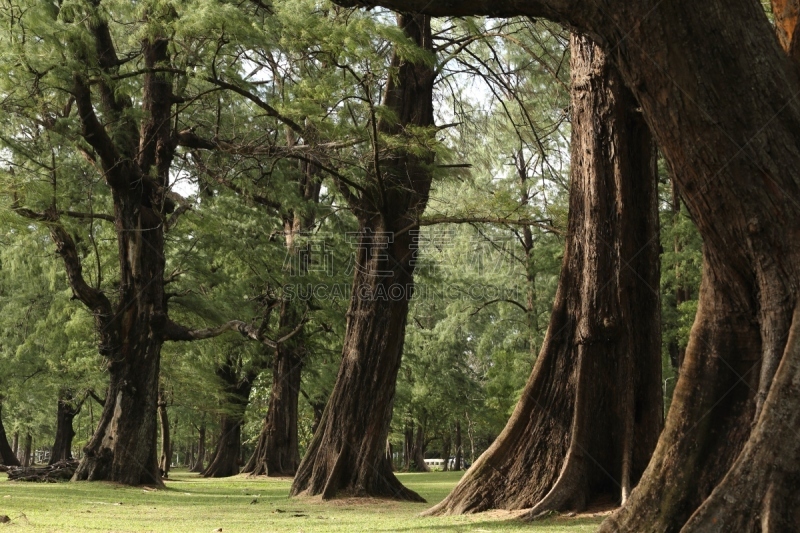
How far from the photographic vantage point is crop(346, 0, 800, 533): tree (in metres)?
4.21

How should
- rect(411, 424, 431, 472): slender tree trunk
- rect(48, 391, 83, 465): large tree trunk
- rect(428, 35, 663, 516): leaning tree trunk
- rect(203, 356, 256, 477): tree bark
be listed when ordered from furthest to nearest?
rect(411, 424, 431, 472): slender tree trunk → rect(48, 391, 83, 465): large tree trunk → rect(203, 356, 256, 477): tree bark → rect(428, 35, 663, 516): leaning tree trunk

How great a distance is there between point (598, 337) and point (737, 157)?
3833mm

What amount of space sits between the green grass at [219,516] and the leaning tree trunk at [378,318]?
0.69m

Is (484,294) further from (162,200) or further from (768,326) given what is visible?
(768,326)

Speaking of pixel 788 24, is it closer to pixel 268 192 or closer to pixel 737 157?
pixel 737 157

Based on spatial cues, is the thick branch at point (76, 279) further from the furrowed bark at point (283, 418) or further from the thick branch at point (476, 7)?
the thick branch at point (476, 7)

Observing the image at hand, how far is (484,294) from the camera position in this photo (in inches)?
1228

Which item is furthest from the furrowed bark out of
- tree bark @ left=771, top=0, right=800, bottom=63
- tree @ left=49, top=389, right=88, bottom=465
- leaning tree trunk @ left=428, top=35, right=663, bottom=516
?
tree bark @ left=771, top=0, right=800, bottom=63

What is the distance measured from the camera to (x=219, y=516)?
8.73 metres

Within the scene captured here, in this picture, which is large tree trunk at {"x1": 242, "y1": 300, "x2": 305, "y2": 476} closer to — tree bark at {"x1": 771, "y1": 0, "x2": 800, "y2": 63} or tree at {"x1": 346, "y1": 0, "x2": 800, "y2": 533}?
tree bark at {"x1": 771, "y1": 0, "x2": 800, "y2": 63}

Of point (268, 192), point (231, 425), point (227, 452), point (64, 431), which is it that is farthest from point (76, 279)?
point (64, 431)

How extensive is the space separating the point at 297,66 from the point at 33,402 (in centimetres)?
2157

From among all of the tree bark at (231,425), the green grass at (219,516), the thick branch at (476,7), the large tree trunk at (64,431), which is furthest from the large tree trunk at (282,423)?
the thick branch at (476,7)

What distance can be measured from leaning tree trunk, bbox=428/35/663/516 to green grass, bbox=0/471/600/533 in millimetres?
659
